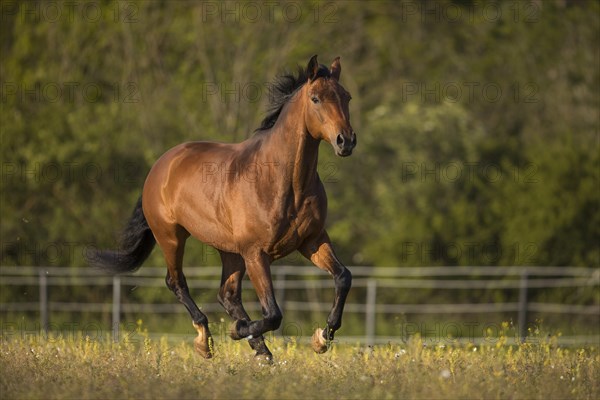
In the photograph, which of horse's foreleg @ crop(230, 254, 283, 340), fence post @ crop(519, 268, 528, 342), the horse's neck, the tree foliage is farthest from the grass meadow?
the tree foliage

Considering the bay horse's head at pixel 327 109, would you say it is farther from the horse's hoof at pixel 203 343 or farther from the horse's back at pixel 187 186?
the horse's hoof at pixel 203 343

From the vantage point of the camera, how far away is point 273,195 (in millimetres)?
7855

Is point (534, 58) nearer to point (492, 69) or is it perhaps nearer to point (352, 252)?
point (492, 69)

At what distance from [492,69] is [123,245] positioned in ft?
68.7

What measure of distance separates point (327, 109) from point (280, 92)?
999 millimetres

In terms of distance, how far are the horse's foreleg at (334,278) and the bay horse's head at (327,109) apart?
83 cm

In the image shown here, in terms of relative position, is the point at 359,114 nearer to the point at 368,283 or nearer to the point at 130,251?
the point at 368,283

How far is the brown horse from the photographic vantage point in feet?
25.3

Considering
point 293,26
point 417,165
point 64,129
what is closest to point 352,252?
point 417,165

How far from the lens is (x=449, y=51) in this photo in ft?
99.6

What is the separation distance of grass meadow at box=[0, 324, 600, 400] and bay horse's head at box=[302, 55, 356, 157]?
152 cm

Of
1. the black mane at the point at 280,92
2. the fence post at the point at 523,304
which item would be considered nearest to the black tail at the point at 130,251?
the black mane at the point at 280,92

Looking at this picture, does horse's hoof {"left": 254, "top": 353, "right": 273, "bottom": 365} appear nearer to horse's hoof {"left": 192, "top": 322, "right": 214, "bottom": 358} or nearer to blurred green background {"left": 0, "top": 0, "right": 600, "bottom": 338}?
horse's hoof {"left": 192, "top": 322, "right": 214, "bottom": 358}

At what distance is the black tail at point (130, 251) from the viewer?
993 cm
